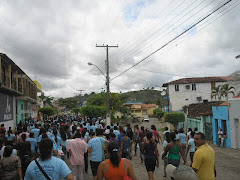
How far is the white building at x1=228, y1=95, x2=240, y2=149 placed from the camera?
49.5 feet

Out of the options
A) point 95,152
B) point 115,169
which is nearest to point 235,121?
point 95,152

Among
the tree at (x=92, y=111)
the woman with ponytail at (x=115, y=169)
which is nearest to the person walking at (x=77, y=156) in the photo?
the woman with ponytail at (x=115, y=169)

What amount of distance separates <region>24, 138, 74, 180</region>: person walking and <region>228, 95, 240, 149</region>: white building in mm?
14147

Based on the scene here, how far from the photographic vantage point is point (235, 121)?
15438 mm

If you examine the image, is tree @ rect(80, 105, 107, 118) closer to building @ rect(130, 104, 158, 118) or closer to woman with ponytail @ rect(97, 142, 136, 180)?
woman with ponytail @ rect(97, 142, 136, 180)

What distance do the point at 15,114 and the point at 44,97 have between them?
137ft

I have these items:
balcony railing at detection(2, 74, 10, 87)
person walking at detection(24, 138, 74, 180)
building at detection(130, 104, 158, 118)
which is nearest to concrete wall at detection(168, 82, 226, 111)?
balcony railing at detection(2, 74, 10, 87)

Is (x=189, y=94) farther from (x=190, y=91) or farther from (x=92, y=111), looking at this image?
(x=92, y=111)

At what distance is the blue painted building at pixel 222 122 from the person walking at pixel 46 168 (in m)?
15.2

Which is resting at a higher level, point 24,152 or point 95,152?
point 24,152

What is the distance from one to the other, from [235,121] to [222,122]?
2.09 metres

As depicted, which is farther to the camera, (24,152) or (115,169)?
(24,152)

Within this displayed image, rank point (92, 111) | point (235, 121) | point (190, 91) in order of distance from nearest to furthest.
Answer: point (235, 121) < point (92, 111) < point (190, 91)

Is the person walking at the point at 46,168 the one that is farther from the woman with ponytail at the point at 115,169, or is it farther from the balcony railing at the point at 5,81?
the balcony railing at the point at 5,81
